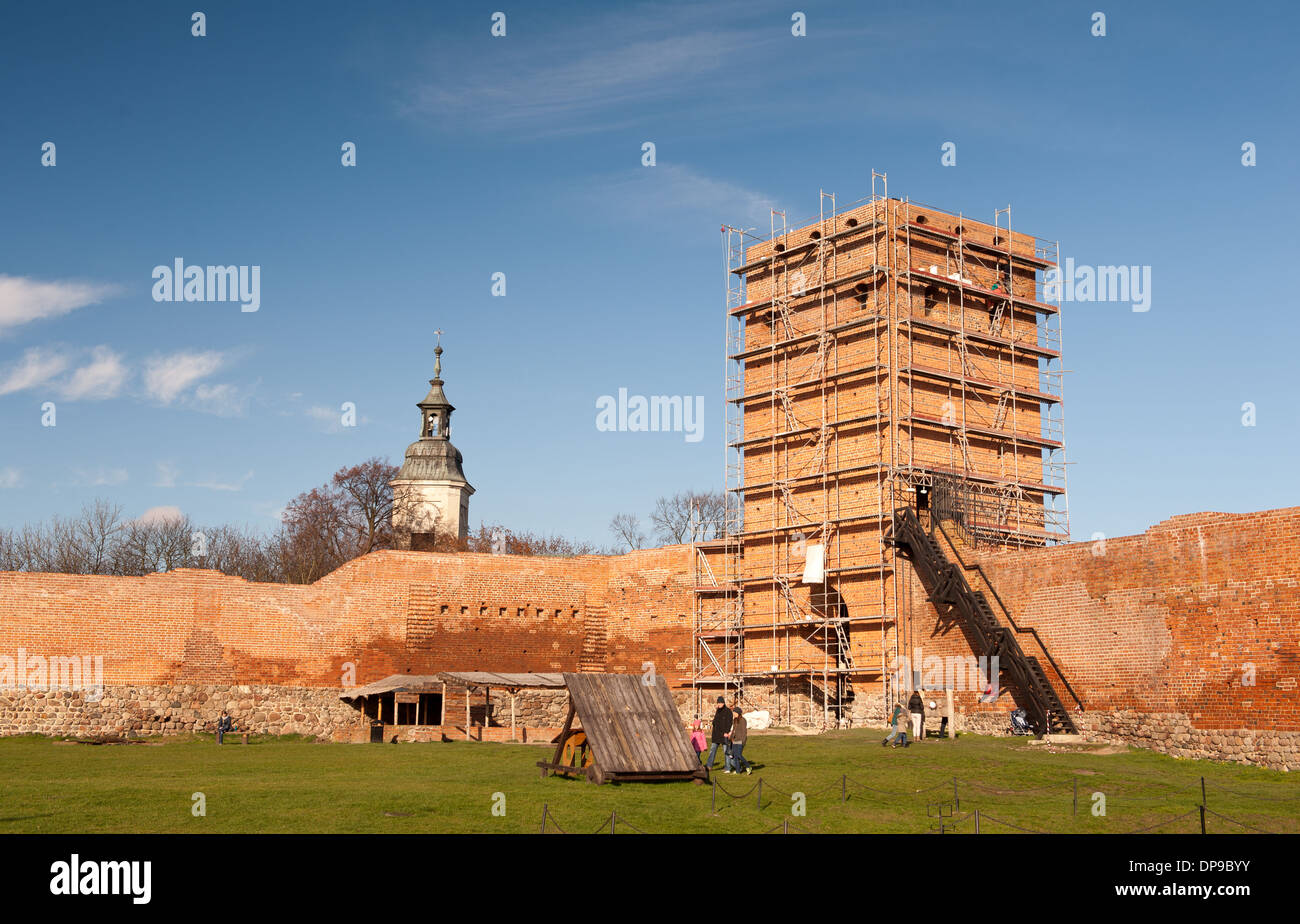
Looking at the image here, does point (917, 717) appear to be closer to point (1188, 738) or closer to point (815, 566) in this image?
point (1188, 738)

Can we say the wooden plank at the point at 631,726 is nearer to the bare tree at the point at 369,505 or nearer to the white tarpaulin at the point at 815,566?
the white tarpaulin at the point at 815,566

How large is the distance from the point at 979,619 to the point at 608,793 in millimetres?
14612

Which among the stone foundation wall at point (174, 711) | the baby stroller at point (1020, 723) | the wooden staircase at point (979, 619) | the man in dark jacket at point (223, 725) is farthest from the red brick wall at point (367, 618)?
the baby stroller at point (1020, 723)

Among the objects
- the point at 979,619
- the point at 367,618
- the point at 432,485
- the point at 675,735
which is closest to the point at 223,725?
the point at 367,618

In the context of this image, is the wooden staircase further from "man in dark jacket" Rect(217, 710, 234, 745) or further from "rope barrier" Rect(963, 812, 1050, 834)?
"man in dark jacket" Rect(217, 710, 234, 745)

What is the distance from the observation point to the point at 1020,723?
87.1 ft

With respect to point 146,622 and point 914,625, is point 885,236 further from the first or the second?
point 146,622

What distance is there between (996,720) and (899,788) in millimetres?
11333

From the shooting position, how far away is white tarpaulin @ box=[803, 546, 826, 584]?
108 ft

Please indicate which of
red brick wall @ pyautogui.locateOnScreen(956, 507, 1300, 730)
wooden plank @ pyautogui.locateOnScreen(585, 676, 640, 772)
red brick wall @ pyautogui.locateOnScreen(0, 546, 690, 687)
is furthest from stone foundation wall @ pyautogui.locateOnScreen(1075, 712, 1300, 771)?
red brick wall @ pyautogui.locateOnScreen(0, 546, 690, 687)

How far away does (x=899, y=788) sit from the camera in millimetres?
17422

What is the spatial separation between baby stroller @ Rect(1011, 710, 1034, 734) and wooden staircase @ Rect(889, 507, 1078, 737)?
176 mm
